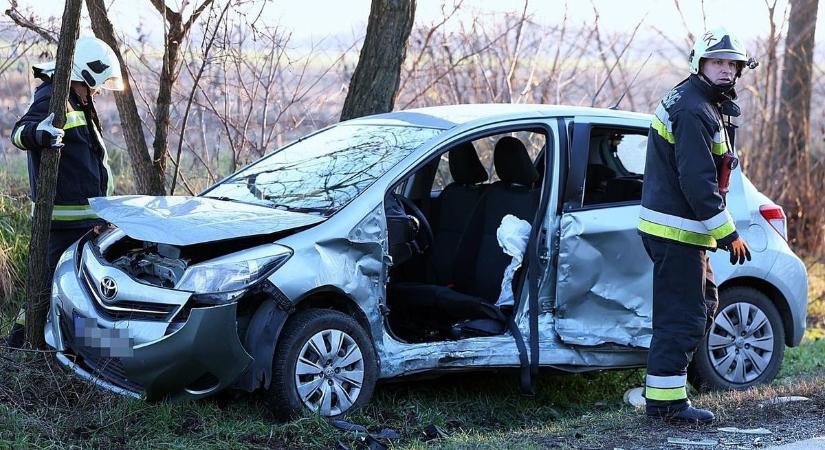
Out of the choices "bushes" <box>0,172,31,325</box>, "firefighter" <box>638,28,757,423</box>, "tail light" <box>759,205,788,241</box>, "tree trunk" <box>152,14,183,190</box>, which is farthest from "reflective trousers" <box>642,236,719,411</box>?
"bushes" <box>0,172,31,325</box>

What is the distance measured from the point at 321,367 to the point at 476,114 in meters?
1.72

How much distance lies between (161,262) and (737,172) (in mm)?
3300

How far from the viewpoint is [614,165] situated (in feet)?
20.4

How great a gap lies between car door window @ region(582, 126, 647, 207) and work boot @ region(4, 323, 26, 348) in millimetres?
3194

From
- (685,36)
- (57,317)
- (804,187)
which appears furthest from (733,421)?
(804,187)

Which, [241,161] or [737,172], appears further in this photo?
[241,161]

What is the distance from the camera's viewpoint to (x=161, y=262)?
503cm

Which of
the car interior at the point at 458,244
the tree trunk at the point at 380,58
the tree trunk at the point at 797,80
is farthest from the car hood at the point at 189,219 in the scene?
the tree trunk at the point at 797,80

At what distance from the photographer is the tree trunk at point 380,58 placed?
7562 mm

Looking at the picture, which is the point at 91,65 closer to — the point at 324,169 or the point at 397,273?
the point at 324,169

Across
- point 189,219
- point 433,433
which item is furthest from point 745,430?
point 189,219

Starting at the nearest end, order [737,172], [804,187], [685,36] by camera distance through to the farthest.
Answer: [737,172], [685,36], [804,187]

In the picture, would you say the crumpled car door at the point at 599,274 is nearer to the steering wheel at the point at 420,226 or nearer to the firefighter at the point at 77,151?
the steering wheel at the point at 420,226

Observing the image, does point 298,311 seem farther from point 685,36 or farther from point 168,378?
point 685,36
